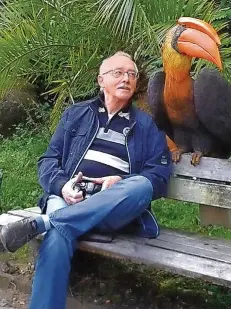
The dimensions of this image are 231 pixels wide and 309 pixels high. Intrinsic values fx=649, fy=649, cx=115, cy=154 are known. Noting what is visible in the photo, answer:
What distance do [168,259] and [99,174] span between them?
25.3 inches

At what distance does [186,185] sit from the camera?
3.62 meters

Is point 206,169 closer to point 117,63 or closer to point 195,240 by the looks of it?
point 195,240

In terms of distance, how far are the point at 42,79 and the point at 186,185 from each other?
457cm

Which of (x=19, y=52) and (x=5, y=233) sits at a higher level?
(x=19, y=52)

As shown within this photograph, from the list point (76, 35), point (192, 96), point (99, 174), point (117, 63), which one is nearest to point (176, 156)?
point (192, 96)

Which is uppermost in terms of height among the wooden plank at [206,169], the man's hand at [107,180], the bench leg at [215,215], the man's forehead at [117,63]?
the man's forehead at [117,63]

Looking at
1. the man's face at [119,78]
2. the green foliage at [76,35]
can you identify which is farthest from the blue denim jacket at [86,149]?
the green foliage at [76,35]

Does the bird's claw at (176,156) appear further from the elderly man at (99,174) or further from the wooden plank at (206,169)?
the elderly man at (99,174)

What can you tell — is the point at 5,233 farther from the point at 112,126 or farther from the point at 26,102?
the point at 26,102

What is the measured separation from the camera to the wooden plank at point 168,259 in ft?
9.48

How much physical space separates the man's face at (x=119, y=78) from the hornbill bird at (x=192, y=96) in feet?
0.63

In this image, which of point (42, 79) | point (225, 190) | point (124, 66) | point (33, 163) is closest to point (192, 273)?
point (225, 190)

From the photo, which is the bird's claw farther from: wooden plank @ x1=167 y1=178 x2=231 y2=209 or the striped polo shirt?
the striped polo shirt

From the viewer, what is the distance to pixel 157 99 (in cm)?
364
